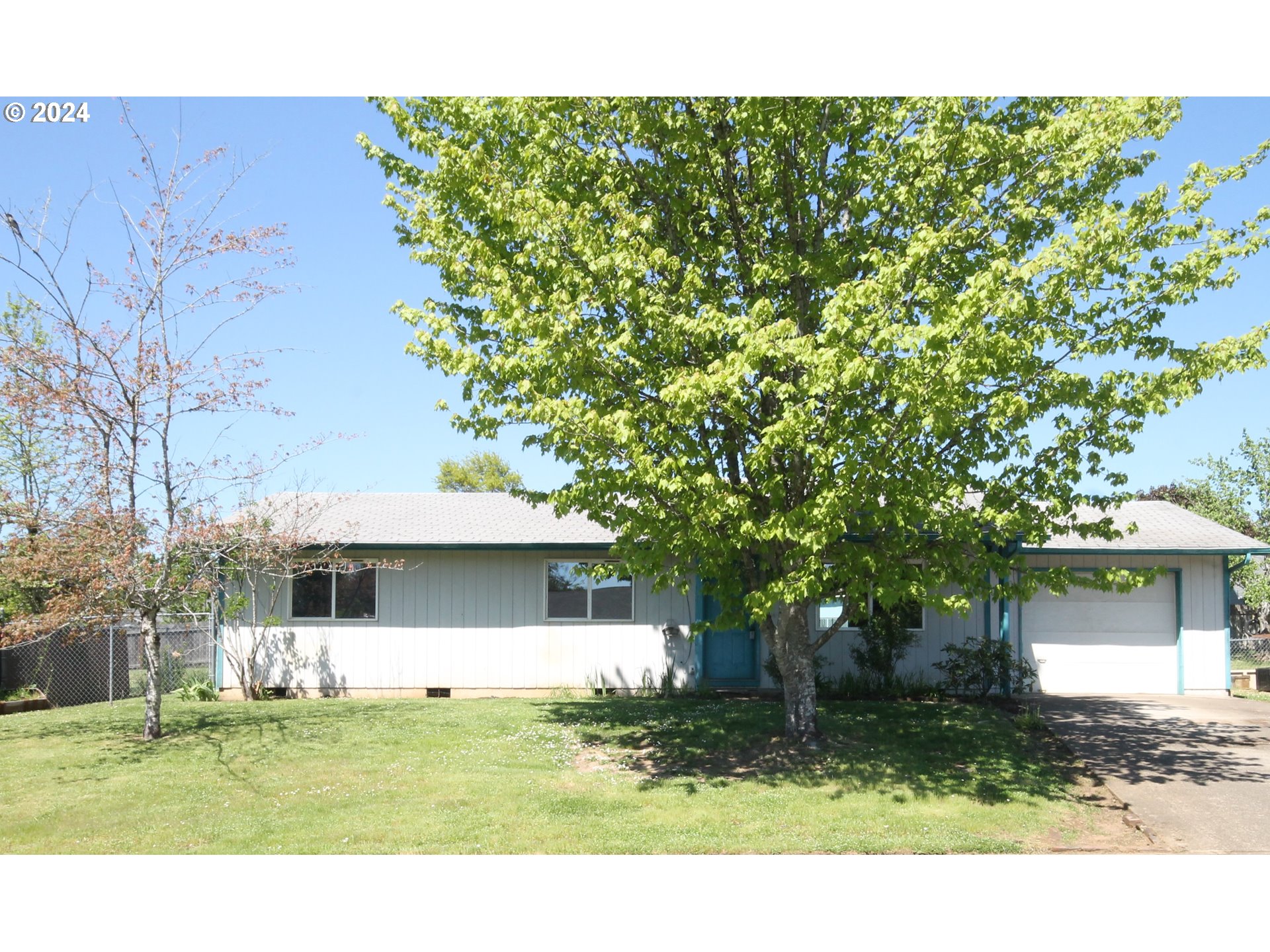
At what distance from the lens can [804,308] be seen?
32.8ft

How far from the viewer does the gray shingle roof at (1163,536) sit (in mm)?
15383

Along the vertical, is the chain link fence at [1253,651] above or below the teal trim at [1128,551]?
below

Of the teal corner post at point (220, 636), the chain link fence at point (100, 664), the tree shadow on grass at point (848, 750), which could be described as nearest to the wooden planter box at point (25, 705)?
the chain link fence at point (100, 664)

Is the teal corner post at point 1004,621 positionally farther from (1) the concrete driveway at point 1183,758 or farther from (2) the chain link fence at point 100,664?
(2) the chain link fence at point 100,664

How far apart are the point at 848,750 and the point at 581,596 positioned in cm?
658

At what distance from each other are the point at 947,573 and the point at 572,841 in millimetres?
4603

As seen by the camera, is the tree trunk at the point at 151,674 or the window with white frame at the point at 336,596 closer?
the tree trunk at the point at 151,674

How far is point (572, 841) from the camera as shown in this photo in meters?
7.41

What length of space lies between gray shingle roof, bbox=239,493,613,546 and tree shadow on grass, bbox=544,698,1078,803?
3.35 metres

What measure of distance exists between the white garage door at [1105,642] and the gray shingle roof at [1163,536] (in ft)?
2.49

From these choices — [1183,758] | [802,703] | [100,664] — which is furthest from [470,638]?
[1183,758]

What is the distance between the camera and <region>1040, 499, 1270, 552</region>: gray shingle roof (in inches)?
606

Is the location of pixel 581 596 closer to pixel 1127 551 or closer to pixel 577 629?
pixel 577 629

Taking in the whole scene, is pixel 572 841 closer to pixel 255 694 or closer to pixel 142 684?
pixel 255 694
